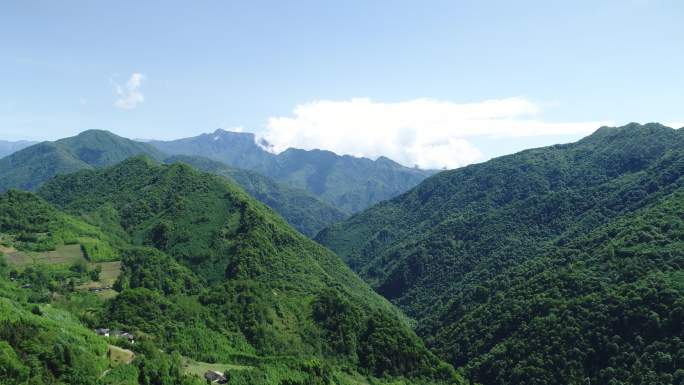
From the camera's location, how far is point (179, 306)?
9981 cm

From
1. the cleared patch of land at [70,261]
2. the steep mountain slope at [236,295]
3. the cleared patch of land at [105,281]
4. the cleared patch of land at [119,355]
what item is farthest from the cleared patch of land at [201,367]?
the cleared patch of land at [70,261]

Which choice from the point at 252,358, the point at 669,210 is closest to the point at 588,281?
the point at 669,210

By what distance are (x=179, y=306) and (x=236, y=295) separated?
1573cm

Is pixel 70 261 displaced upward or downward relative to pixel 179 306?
upward

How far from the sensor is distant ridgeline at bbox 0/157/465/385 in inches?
2425

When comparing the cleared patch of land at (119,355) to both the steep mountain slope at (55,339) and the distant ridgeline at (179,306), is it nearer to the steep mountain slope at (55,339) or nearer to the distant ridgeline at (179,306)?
the distant ridgeline at (179,306)

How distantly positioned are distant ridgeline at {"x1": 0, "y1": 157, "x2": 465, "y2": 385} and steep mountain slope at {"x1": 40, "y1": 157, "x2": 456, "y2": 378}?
36 cm

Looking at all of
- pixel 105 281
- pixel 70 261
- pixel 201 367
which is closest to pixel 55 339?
pixel 201 367

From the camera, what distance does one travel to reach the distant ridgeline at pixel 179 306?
202 ft

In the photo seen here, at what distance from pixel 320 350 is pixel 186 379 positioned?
47.2 meters

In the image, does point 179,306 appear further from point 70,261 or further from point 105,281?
point 70,261

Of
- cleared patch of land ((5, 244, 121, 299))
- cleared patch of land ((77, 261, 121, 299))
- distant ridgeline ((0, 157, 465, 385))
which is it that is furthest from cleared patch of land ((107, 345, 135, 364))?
cleared patch of land ((5, 244, 121, 299))

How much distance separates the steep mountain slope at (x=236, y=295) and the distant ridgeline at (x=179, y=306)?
1.18 feet

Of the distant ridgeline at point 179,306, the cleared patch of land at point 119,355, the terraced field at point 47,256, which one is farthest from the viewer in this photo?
the terraced field at point 47,256
